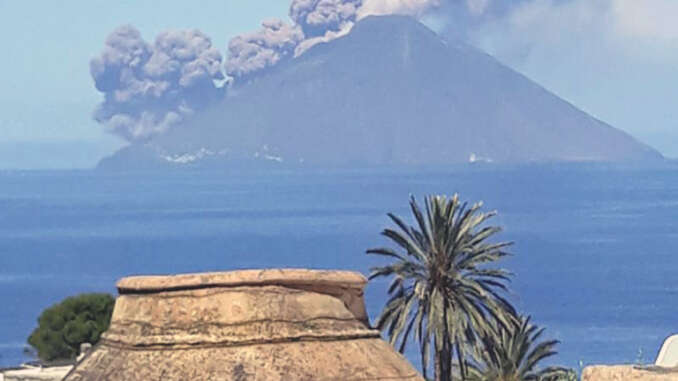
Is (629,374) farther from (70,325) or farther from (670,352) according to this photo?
(70,325)

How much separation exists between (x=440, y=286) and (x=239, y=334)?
45207 mm

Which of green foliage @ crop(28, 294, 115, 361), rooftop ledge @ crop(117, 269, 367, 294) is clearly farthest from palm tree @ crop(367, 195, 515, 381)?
rooftop ledge @ crop(117, 269, 367, 294)

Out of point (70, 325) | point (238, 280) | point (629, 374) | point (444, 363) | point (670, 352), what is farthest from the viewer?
point (70, 325)

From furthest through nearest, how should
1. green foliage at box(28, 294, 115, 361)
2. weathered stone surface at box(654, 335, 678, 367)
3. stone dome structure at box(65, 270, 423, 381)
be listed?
green foliage at box(28, 294, 115, 361) < weathered stone surface at box(654, 335, 678, 367) < stone dome structure at box(65, 270, 423, 381)

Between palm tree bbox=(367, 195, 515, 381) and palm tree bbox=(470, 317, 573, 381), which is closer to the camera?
palm tree bbox=(367, 195, 515, 381)

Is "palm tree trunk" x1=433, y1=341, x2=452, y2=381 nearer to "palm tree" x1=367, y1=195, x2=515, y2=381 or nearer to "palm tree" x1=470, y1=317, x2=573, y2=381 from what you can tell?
"palm tree" x1=367, y1=195, x2=515, y2=381

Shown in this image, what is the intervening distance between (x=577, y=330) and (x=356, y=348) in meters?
178

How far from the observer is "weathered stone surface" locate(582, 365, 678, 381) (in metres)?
14.1

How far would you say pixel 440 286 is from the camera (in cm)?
5450

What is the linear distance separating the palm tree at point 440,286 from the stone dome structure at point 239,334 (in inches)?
1725

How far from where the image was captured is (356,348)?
31.7 ft

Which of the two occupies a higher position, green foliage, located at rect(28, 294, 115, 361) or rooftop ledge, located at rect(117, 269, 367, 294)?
rooftop ledge, located at rect(117, 269, 367, 294)

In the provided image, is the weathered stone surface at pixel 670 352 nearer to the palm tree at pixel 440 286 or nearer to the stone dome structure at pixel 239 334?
the palm tree at pixel 440 286

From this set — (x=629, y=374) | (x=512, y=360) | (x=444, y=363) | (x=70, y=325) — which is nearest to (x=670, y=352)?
(x=444, y=363)
